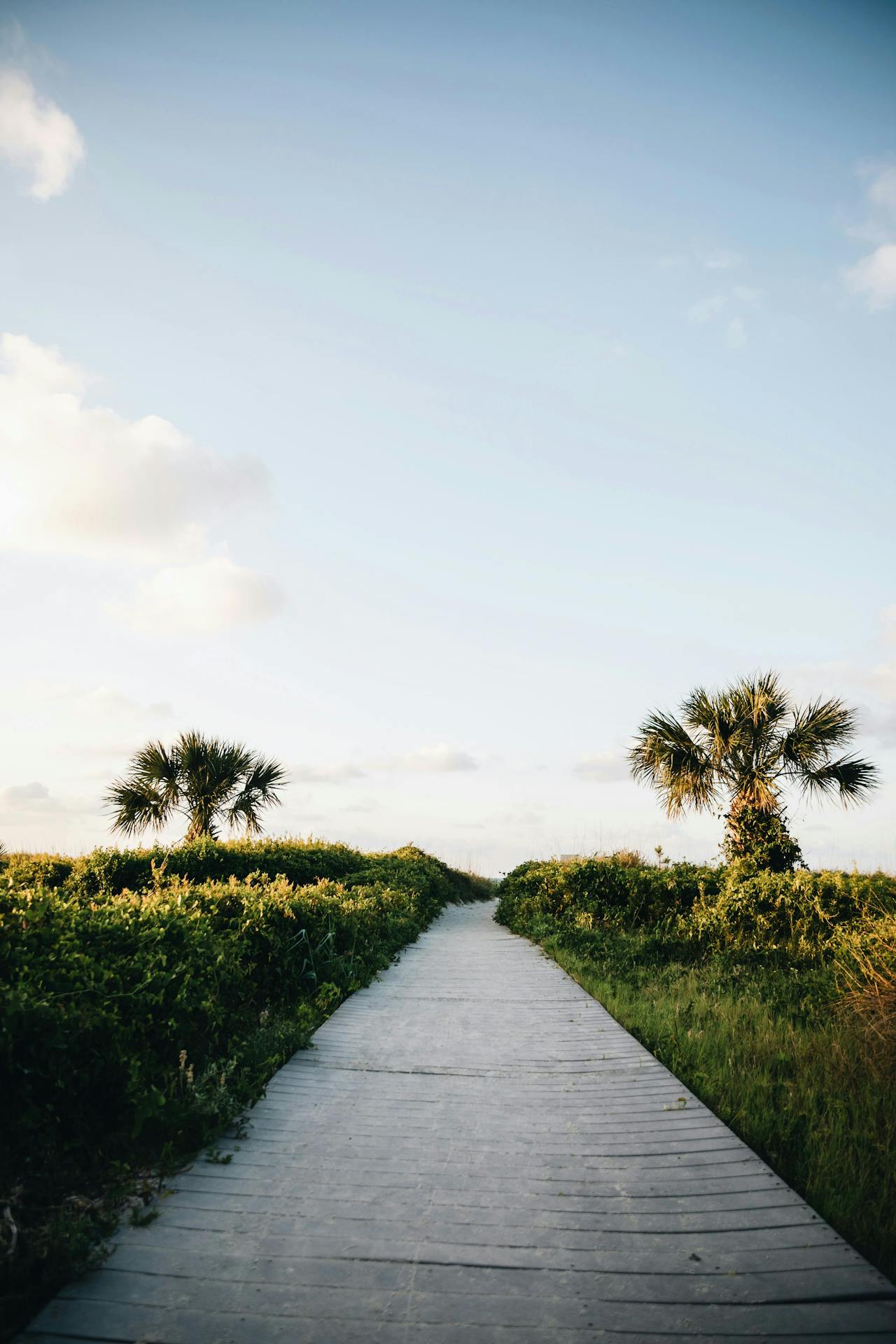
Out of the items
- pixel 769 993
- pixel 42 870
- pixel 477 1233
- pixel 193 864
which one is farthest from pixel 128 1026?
pixel 42 870

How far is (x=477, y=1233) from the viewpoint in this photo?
9.41 feet

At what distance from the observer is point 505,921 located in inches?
583

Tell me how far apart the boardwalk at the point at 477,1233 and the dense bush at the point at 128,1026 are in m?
0.28

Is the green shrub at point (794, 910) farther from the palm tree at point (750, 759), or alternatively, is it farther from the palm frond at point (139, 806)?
the palm frond at point (139, 806)

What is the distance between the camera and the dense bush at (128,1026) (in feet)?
10.3

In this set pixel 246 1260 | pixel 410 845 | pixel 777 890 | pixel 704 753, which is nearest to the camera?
pixel 246 1260

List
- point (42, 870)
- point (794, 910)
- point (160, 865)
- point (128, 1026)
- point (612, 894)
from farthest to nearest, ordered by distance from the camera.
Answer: point (612, 894)
point (160, 865)
point (42, 870)
point (794, 910)
point (128, 1026)

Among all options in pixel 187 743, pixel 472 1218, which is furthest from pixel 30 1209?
pixel 187 743

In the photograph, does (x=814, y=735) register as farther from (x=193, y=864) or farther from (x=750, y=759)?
(x=193, y=864)

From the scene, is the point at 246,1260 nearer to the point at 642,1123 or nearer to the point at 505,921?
the point at 642,1123

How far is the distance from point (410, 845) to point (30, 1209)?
22.6 metres

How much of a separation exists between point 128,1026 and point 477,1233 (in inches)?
85.1

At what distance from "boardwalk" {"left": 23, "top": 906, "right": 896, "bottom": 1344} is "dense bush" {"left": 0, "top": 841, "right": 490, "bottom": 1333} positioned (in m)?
0.28

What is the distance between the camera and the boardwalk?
2367 mm
